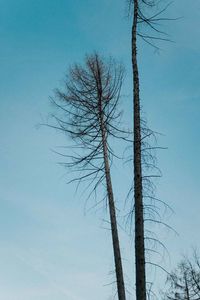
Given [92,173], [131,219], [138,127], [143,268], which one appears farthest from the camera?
[92,173]

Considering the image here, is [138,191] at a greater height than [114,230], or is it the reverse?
[114,230]

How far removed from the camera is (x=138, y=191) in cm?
973

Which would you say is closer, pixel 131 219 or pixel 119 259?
pixel 131 219

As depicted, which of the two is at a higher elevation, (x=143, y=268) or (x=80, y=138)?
(x=80, y=138)

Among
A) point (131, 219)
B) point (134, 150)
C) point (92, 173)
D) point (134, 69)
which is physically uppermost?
point (134, 69)

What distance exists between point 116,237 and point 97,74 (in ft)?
16.3

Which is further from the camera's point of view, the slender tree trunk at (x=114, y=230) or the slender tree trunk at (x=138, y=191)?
the slender tree trunk at (x=114, y=230)

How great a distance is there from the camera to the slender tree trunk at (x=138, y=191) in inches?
352

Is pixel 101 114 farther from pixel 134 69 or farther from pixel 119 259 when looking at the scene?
pixel 119 259

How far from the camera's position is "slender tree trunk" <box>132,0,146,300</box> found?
8.94 meters

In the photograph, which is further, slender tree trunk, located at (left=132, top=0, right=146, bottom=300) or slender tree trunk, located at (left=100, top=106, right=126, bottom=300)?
slender tree trunk, located at (left=100, top=106, right=126, bottom=300)

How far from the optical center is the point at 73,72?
14.6m

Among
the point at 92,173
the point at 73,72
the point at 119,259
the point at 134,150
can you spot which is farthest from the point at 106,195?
the point at 73,72

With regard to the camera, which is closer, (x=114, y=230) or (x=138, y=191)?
(x=138, y=191)
